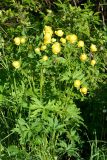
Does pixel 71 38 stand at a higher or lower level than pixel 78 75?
higher

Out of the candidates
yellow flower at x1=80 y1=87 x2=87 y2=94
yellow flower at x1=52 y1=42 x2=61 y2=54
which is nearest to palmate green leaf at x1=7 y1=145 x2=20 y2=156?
yellow flower at x1=80 y1=87 x2=87 y2=94

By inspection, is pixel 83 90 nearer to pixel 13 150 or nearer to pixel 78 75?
pixel 78 75

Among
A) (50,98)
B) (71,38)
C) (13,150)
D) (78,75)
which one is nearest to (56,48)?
(71,38)

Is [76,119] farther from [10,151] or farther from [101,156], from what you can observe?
[10,151]

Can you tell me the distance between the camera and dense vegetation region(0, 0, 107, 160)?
3078 mm

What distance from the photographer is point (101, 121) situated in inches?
142

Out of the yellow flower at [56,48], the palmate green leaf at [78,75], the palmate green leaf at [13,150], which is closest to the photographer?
the yellow flower at [56,48]

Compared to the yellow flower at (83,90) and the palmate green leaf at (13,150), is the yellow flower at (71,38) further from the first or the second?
the palmate green leaf at (13,150)

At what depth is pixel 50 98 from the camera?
10.6 ft

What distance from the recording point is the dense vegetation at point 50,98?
3078mm

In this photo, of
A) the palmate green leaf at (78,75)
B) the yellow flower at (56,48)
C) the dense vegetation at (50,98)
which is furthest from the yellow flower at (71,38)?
the palmate green leaf at (78,75)

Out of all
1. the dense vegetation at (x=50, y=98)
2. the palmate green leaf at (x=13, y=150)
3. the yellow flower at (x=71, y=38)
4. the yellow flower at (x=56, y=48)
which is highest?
the yellow flower at (x=71, y=38)

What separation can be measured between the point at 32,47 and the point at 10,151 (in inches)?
31.5

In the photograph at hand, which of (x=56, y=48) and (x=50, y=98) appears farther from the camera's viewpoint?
Answer: (x=50, y=98)
